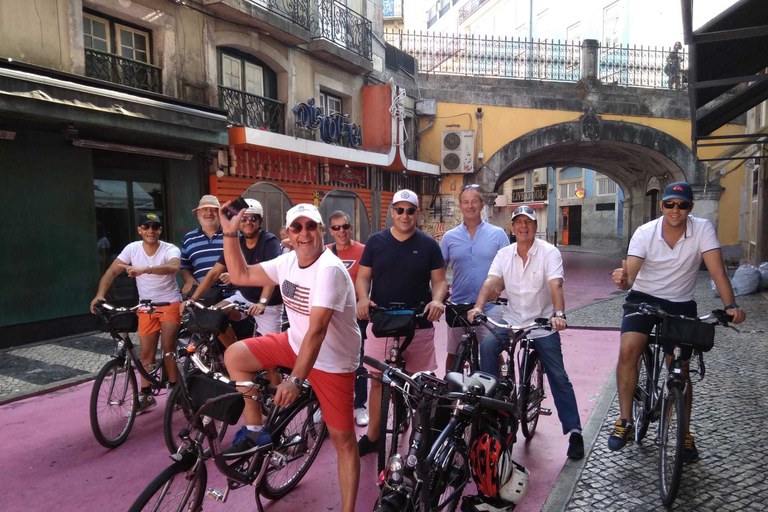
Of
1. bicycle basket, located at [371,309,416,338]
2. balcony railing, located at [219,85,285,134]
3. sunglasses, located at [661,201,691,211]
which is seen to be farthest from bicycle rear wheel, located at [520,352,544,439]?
balcony railing, located at [219,85,285,134]

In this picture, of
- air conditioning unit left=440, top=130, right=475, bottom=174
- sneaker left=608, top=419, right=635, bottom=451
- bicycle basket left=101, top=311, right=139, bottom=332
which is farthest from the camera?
air conditioning unit left=440, top=130, right=475, bottom=174

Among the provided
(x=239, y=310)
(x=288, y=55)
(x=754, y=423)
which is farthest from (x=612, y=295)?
(x=239, y=310)

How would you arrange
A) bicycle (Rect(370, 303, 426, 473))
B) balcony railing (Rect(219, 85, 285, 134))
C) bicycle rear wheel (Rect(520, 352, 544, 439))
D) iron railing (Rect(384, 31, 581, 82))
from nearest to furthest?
bicycle (Rect(370, 303, 426, 473))
bicycle rear wheel (Rect(520, 352, 544, 439))
balcony railing (Rect(219, 85, 285, 134))
iron railing (Rect(384, 31, 581, 82))

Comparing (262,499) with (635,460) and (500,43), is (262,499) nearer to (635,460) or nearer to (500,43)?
(635,460)

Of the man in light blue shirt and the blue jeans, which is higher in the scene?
the man in light blue shirt

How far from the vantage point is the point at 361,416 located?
4.73m

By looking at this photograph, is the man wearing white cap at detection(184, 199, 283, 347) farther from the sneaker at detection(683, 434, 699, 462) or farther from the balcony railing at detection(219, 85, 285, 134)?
the balcony railing at detection(219, 85, 285, 134)

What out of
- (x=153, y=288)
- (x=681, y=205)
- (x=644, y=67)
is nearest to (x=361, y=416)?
(x=153, y=288)

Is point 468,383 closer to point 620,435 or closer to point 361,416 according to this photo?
point 620,435

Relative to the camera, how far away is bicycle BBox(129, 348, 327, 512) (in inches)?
101

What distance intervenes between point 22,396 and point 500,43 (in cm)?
1728

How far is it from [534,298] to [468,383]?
1.60m

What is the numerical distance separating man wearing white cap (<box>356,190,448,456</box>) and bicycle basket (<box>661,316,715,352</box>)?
1517 mm

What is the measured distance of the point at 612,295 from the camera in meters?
12.9
